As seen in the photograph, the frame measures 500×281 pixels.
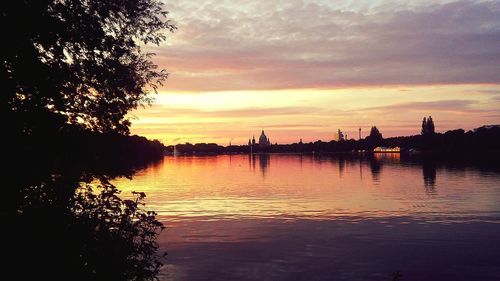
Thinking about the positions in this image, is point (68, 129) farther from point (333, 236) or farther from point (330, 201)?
point (330, 201)

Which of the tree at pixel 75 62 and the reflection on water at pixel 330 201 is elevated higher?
the tree at pixel 75 62

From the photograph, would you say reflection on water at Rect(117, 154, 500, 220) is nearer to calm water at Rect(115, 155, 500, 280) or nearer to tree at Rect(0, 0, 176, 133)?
calm water at Rect(115, 155, 500, 280)

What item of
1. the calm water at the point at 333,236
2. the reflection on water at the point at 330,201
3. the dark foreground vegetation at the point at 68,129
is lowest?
the calm water at the point at 333,236

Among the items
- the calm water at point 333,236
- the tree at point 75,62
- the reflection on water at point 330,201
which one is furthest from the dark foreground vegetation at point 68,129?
the reflection on water at point 330,201

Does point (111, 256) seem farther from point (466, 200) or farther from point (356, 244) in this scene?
point (466, 200)

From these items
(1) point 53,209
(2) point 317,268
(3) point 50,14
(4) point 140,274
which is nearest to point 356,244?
(2) point 317,268

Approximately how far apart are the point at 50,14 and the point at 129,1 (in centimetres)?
333

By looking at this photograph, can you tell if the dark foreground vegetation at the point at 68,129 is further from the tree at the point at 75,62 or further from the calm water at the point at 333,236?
the calm water at the point at 333,236

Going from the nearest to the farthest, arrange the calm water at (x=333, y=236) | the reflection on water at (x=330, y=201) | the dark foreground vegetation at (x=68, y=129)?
1. the dark foreground vegetation at (x=68, y=129)
2. the calm water at (x=333, y=236)
3. the reflection on water at (x=330, y=201)

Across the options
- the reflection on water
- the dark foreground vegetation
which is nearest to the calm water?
the reflection on water

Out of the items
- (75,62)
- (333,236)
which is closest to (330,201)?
(333,236)

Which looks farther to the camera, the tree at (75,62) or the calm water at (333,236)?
the calm water at (333,236)

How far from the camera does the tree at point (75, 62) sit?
638 inches

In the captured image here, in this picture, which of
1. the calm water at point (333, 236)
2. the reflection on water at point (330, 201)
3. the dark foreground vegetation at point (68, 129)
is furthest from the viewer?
the reflection on water at point (330, 201)
